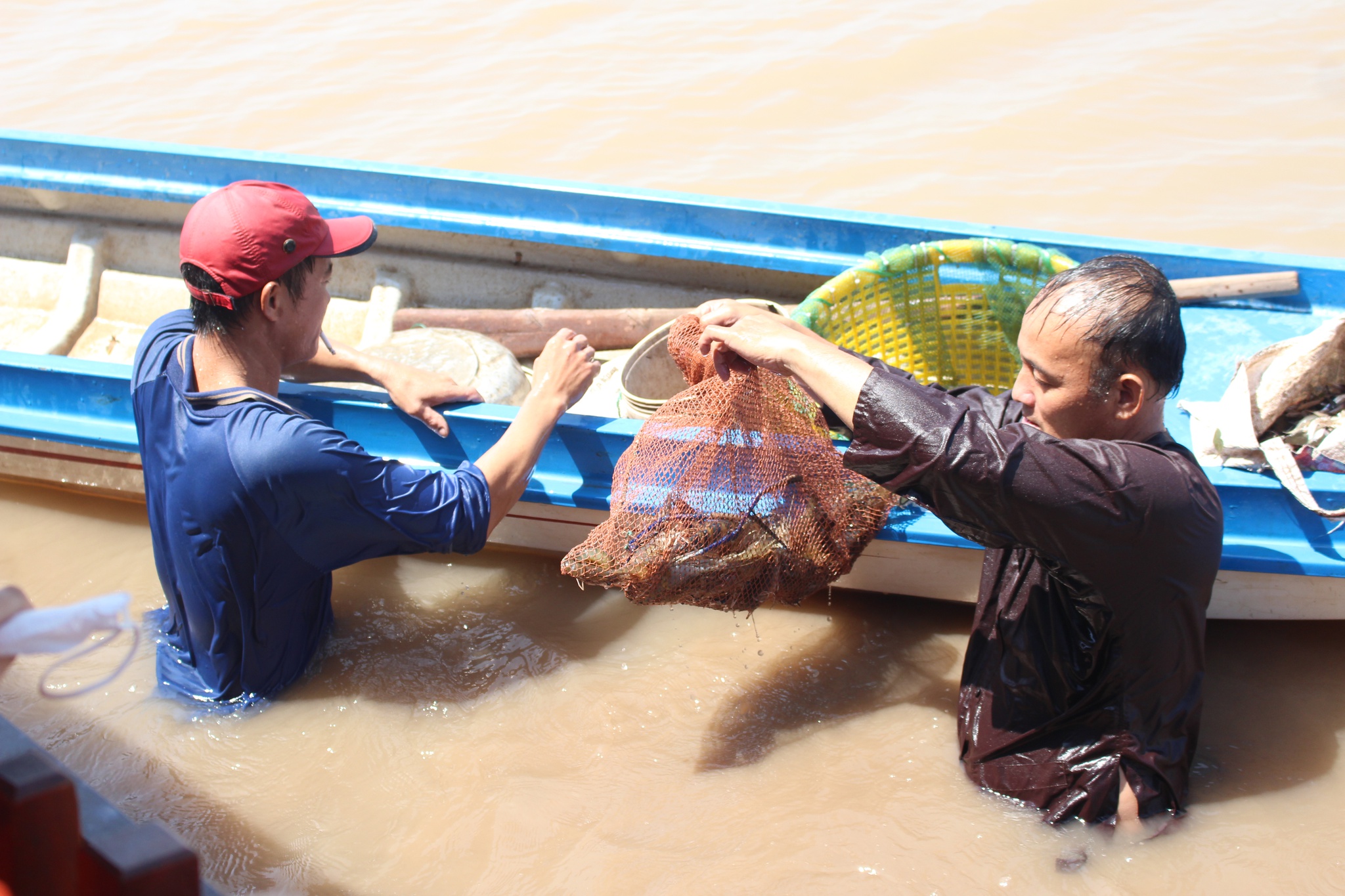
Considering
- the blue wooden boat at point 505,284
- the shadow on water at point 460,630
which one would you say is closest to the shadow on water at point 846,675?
the blue wooden boat at point 505,284

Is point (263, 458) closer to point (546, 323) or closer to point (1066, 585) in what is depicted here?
point (1066, 585)

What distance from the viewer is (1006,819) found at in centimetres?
258

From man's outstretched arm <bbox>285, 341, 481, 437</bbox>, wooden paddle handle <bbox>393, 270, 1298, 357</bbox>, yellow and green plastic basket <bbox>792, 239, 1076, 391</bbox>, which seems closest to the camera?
man's outstretched arm <bbox>285, 341, 481, 437</bbox>

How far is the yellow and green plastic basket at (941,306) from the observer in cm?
339

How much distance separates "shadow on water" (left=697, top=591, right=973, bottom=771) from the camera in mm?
2971

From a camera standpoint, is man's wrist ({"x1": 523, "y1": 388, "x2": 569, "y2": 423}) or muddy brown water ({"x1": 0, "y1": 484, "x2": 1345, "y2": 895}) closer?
muddy brown water ({"x1": 0, "y1": 484, "x2": 1345, "y2": 895})

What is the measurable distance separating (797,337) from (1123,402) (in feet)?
2.29

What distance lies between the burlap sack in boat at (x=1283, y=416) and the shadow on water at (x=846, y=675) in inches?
37.9

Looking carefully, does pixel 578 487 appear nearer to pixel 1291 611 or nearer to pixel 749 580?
pixel 749 580

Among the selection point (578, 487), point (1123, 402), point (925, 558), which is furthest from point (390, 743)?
point (1123, 402)

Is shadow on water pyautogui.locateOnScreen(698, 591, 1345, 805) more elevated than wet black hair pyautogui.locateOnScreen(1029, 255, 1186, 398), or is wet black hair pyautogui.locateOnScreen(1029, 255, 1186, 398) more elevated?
wet black hair pyautogui.locateOnScreen(1029, 255, 1186, 398)

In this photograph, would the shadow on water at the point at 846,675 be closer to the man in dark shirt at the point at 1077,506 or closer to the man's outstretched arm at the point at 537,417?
the man in dark shirt at the point at 1077,506

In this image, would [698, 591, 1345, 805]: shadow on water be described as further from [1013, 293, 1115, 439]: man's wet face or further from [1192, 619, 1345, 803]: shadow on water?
[1013, 293, 1115, 439]: man's wet face

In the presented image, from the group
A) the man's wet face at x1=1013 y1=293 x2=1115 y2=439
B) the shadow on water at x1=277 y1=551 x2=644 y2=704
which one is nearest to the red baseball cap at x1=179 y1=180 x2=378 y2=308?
the shadow on water at x1=277 y1=551 x2=644 y2=704
